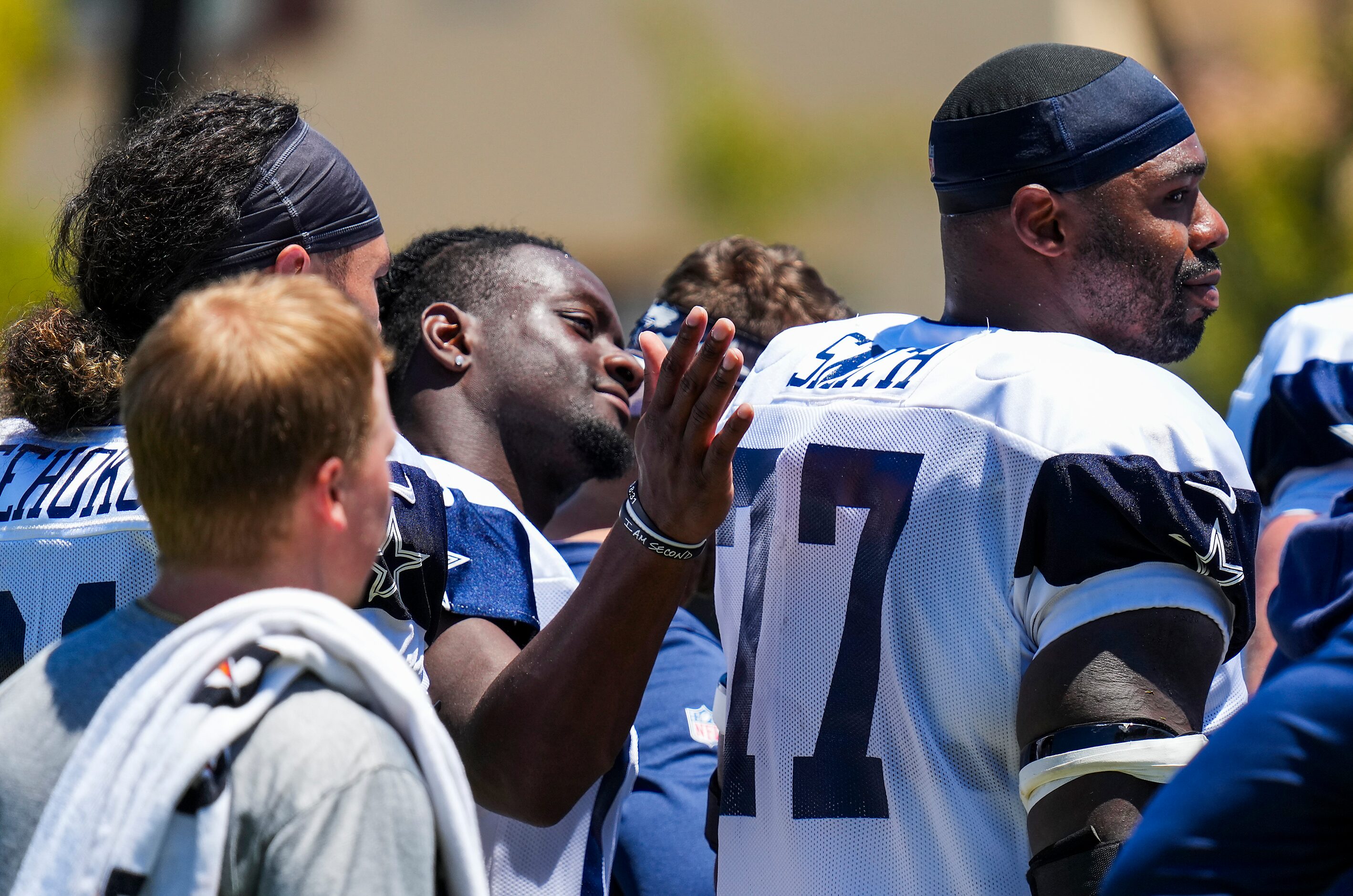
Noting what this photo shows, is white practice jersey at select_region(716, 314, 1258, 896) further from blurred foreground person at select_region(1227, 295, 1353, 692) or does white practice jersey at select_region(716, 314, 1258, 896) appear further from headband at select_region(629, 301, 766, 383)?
headband at select_region(629, 301, 766, 383)

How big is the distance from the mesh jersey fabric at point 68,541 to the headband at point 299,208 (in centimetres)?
40

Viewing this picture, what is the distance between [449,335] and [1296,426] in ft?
7.03

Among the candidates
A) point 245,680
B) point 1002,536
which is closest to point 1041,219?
point 1002,536

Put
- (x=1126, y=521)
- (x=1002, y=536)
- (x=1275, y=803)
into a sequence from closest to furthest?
(x=1275, y=803) → (x=1126, y=521) → (x=1002, y=536)

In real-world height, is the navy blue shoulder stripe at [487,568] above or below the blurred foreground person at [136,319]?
below

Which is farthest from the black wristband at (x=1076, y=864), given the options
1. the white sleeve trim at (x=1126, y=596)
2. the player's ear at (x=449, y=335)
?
the player's ear at (x=449, y=335)

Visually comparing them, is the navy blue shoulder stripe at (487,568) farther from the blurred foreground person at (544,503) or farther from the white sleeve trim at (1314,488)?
the white sleeve trim at (1314,488)

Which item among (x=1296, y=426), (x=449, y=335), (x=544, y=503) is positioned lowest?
(x=544, y=503)

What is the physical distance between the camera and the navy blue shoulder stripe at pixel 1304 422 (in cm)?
356

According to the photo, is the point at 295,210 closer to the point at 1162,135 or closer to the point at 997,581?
the point at 997,581

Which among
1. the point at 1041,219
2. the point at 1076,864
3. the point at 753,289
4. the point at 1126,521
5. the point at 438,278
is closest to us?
the point at 1076,864

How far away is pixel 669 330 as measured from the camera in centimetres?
439

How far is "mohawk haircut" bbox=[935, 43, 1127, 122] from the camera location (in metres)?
2.59

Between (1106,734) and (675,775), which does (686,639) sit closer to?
(675,775)
